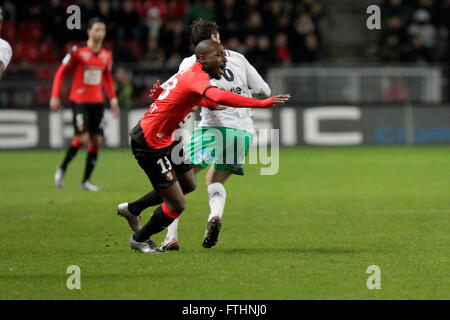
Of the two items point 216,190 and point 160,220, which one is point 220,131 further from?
point 160,220

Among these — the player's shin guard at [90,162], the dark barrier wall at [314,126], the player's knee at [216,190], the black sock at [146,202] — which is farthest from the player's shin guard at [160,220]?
the dark barrier wall at [314,126]

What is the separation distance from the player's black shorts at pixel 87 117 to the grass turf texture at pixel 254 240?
90cm

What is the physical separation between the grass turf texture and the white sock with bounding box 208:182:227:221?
0.34 meters

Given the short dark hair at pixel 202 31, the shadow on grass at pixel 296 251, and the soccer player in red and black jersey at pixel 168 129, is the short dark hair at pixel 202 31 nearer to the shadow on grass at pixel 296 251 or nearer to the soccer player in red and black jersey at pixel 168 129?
the soccer player in red and black jersey at pixel 168 129

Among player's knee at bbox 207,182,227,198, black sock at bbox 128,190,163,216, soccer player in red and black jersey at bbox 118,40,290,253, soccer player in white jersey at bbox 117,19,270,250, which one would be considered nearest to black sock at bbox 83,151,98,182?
soccer player in white jersey at bbox 117,19,270,250

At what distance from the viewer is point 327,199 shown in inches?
456

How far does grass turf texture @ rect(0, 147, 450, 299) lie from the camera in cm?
606

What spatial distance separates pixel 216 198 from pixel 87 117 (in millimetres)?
5748

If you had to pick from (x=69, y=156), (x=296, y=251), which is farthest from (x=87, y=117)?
(x=296, y=251)

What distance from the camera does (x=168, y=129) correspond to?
7.29m

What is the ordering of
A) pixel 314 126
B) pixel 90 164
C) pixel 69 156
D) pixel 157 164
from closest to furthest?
pixel 157 164
pixel 90 164
pixel 69 156
pixel 314 126

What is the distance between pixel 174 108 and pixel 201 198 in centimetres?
493

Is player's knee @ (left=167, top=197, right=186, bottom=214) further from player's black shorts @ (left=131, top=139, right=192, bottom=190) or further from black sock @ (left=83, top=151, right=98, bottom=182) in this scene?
black sock @ (left=83, top=151, right=98, bottom=182)

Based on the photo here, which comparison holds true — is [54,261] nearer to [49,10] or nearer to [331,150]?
[331,150]
